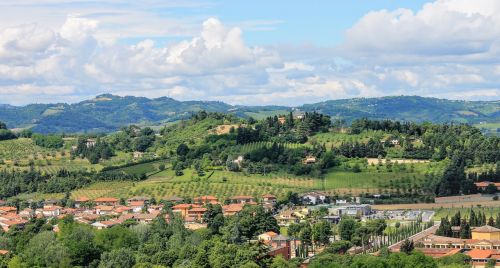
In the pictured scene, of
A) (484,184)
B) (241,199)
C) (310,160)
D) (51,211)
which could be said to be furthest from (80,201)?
(484,184)

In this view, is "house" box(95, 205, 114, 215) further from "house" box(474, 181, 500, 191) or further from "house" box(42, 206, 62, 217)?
"house" box(474, 181, 500, 191)

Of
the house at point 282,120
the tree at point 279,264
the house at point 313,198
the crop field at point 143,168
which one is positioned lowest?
the house at point 313,198

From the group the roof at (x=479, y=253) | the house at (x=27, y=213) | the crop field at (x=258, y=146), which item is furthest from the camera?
the crop field at (x=258, y=146)

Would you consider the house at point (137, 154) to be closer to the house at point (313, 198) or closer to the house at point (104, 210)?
the house at point (104, 210)

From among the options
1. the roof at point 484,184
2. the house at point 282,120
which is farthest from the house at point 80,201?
the roof at point 484,184

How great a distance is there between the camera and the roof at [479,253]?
67.8 meters

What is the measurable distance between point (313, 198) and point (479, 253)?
3983cm

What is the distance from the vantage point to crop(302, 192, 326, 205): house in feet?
349

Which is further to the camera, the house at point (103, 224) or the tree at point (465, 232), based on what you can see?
the house at point (103, 224)

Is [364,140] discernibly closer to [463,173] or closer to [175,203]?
[463,173]

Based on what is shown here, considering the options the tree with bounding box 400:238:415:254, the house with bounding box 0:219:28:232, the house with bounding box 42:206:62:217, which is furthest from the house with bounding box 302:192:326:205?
the tree with bounding box 400:238:415:254

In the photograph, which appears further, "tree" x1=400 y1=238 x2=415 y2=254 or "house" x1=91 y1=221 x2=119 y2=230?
"house" x1=91 y1=221 x2=119 y2=230

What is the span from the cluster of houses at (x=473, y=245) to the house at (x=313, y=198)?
29.3 meters

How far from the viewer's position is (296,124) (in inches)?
5689
